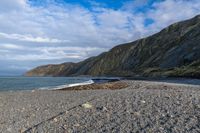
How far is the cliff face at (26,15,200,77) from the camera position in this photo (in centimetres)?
9264

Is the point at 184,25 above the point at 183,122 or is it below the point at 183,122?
above

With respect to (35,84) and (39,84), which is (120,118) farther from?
(35,84)

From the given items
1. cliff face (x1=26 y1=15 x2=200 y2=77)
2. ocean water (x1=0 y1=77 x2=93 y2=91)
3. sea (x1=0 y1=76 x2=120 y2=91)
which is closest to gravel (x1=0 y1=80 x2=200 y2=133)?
sea (x1=0 y1=76 x2=120 y2=91)

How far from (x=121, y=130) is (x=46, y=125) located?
→ 145 inches

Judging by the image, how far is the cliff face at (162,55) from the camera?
92.6 meters

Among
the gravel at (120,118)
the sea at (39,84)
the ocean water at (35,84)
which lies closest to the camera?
the gravel at (120,118)

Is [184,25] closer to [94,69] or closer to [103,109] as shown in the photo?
[94,69]

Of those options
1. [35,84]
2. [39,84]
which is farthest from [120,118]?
[35,84]

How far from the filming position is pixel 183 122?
1141 cm

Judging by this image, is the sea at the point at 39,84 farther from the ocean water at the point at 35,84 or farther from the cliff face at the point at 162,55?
the cliff face at the point at 162,55

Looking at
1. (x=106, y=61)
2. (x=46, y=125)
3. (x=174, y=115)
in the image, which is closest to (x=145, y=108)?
(x=174, y=115)

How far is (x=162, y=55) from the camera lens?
405 feet

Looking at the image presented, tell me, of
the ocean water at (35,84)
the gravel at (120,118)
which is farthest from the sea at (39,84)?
the gravel at (120,118)

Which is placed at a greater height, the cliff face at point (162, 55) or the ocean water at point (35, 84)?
the cliff face at point (162, 55)
